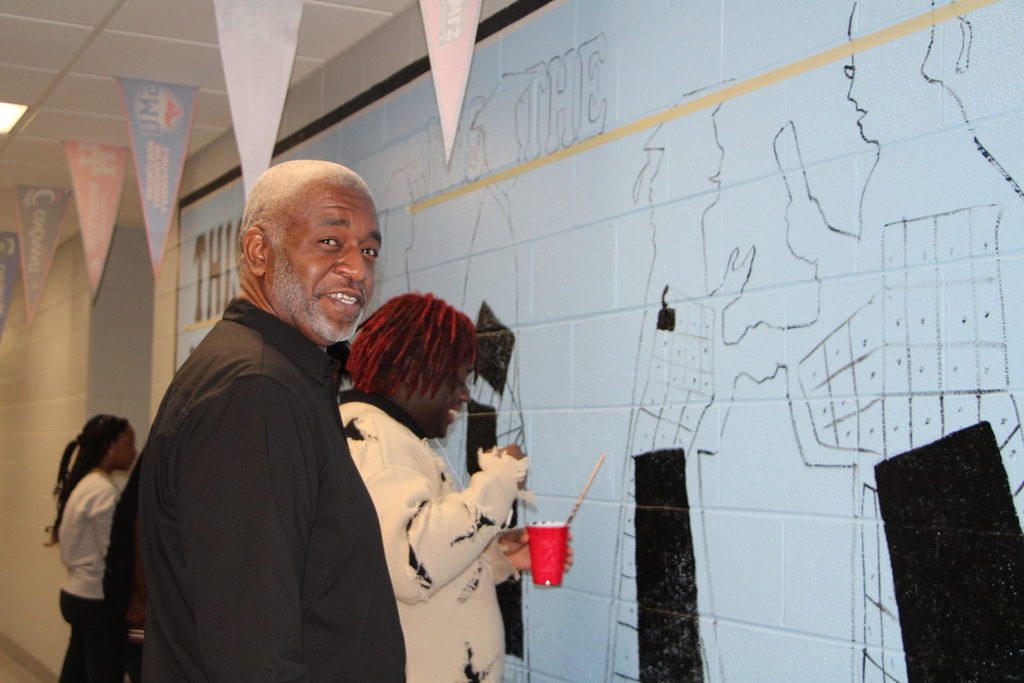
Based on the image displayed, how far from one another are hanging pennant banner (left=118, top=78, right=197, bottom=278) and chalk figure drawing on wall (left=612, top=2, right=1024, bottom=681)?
9.84ft

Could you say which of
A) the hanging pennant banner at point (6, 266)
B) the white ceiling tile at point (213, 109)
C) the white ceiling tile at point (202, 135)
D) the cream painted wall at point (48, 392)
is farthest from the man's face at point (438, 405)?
the hanging pennant banner at point (6, 266)

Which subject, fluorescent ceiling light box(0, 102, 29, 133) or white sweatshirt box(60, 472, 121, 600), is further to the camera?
fluorescent ceiling light box(0, 102, 29, 133)

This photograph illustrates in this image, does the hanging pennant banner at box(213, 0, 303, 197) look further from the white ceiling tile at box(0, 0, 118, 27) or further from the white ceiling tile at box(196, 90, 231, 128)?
the white ceiling tile at box(196, 90, 231, 128)

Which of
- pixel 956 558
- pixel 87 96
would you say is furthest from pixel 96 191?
pixel 956 558

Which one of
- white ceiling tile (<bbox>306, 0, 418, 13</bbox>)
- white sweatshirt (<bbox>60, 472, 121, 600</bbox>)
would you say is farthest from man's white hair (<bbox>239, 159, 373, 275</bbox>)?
white sweatshirt (<bbox>60, 472, 121, 600</bbox>)

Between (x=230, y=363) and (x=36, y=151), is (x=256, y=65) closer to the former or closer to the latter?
(x=230, y=363)

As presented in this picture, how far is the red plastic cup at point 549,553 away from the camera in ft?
6.48

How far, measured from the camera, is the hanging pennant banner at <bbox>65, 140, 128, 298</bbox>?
17.3 ft

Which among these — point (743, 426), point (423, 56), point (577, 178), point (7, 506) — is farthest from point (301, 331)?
point (7, 506)

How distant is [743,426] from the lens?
2.03 metres

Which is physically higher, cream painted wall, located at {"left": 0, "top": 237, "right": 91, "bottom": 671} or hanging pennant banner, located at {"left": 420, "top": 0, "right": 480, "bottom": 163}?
hanging pennant banner, located at {"left": 420, "top": 0, "right": 480, "bottom": 163}

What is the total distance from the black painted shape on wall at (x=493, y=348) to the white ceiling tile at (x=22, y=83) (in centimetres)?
266

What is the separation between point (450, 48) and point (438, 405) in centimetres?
98

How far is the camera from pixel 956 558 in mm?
1612
